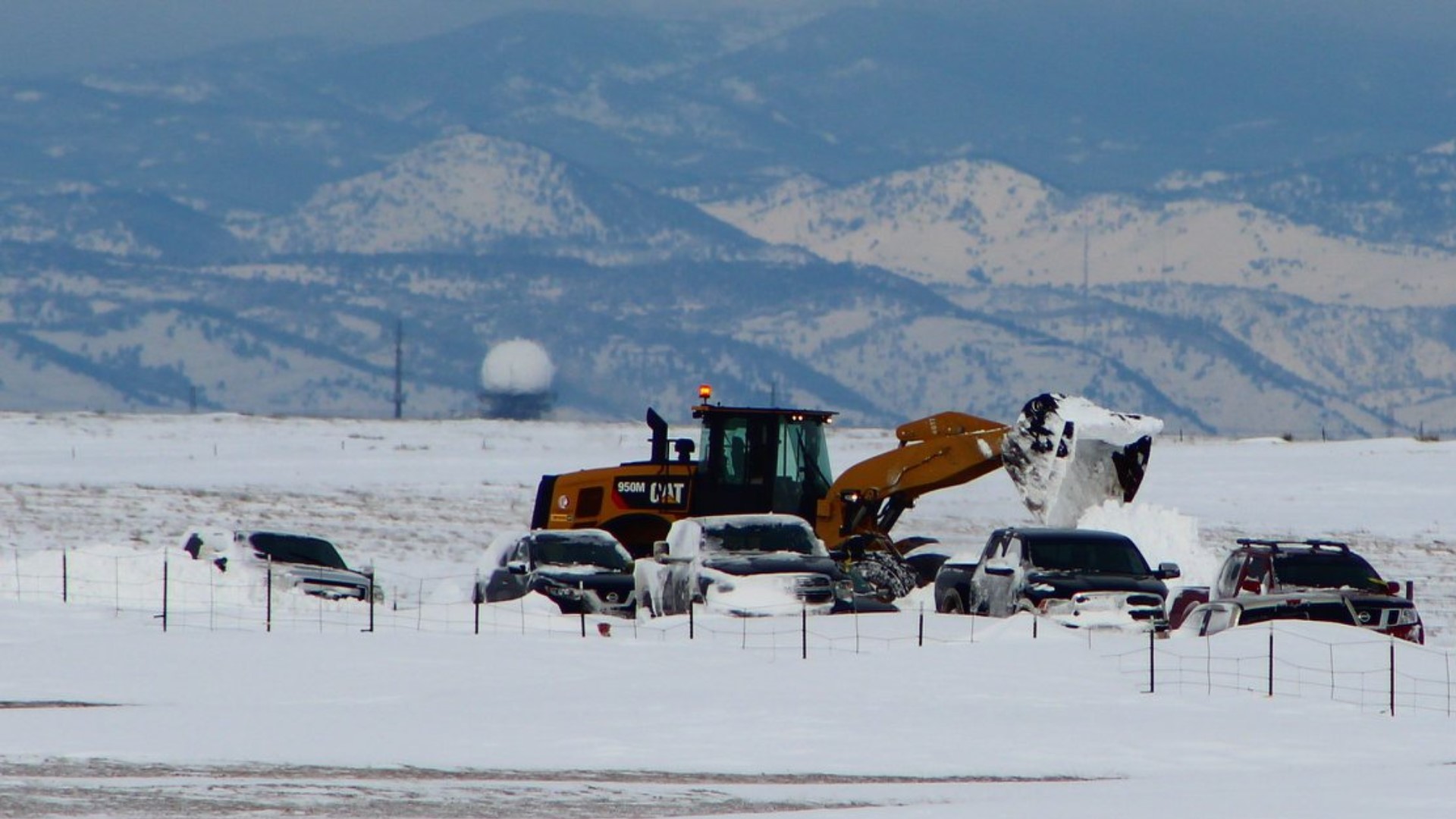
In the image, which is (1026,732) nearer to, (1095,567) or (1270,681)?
(1270,681)

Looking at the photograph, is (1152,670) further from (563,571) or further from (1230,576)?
(563,571)

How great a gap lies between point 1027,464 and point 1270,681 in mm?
11591

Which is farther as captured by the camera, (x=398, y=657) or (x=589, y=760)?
(x=398, y=657)

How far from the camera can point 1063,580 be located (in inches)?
1069

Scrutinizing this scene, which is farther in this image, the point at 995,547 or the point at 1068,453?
the point at 1068,453

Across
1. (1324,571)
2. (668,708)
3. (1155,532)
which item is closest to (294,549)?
(1155,532)

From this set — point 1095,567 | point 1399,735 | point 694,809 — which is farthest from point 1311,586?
point 694,809

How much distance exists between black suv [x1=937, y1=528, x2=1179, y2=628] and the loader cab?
449cm

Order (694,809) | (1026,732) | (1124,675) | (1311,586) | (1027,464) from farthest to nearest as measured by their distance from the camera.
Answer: (1027,464) → (1311,586) → (1124,675) → (1026,732) → (694,809)

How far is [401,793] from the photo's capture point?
1669cm

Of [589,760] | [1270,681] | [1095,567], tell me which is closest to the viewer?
[589,760]

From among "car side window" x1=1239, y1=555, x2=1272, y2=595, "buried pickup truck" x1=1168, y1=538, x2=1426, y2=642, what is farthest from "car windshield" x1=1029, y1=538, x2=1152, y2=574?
"car side window" x1=1239, y1=555, x2=1272, y2=595

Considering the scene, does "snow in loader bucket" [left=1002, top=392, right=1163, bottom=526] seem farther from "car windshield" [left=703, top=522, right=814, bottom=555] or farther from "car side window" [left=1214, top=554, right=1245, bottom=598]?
"car side window" [left=1214, top=554, right=1245, bottom=598]

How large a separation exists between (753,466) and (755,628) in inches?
236
